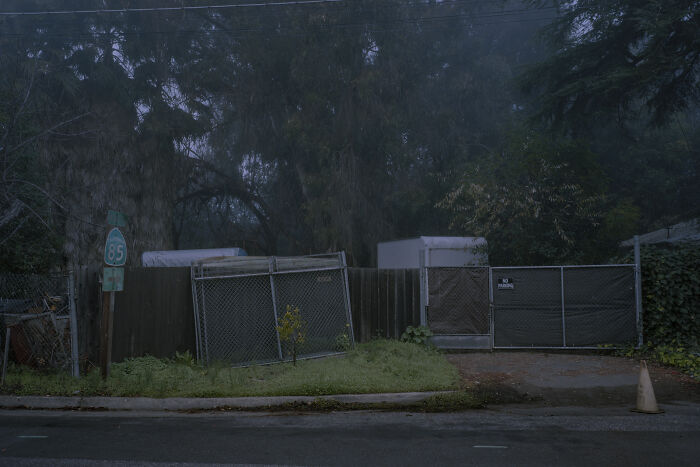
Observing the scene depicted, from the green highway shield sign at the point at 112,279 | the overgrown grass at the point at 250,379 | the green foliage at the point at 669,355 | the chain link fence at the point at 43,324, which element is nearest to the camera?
the overgrown grass at the point at 250,379

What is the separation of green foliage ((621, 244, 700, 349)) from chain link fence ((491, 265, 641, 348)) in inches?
11.2

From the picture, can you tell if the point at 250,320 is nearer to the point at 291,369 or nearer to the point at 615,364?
the point at 291,369

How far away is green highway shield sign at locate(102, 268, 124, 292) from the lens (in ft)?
29.8

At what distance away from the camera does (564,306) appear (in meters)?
12.3

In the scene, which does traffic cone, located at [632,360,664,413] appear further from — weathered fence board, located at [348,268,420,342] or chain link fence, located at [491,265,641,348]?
weathered fence board, located at [348,268,420,342]

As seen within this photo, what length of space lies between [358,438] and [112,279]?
199 inches

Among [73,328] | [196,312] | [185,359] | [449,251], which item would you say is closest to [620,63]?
[449,251]

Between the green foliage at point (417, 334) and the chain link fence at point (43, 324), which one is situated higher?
the chain link fence at point (43, 324)

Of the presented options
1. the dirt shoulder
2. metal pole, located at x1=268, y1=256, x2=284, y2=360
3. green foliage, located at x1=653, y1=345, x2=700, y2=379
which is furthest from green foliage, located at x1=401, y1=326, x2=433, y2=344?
green foliage, located at x1=653, y1=345, x2=700, y2=379

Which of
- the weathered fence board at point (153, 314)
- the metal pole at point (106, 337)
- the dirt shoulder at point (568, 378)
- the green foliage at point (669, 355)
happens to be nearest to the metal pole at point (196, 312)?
the weathered fence board at point (153, 314)

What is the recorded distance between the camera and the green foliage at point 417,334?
487 inches

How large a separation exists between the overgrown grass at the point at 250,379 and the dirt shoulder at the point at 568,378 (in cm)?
76

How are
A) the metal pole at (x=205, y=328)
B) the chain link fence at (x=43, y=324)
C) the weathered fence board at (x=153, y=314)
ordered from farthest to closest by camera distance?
the weathered fence board at (x=153, y=314)
the metal pole at (x=205, y=328)
the chain link fence at (x=43, y=324)

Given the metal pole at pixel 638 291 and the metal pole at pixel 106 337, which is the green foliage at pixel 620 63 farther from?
the metal pole at pixel 106 337
